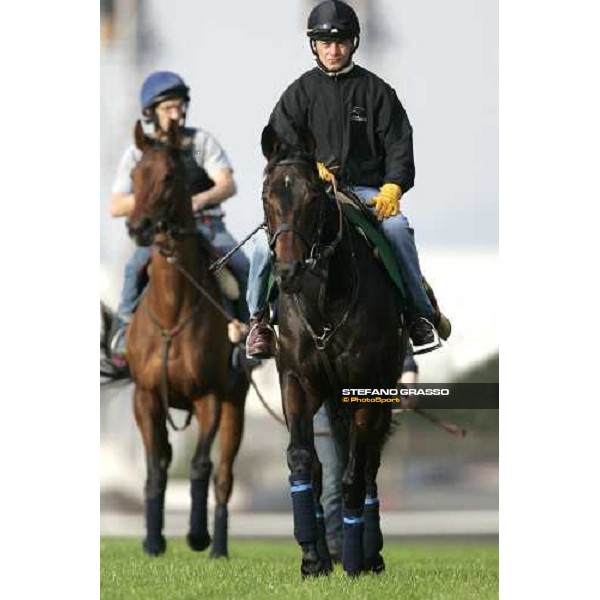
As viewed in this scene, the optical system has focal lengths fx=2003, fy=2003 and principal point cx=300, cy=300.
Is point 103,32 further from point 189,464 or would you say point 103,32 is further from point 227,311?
Result: point 189,464

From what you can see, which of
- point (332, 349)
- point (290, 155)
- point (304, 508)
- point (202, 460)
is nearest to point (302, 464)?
point (304, 508)

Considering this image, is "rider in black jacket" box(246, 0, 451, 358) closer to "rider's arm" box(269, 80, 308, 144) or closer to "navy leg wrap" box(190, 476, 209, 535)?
"rider's arm" box(269, 80, 308, 144)

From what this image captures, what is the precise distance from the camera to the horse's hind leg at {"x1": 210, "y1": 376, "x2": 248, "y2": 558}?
16766mm

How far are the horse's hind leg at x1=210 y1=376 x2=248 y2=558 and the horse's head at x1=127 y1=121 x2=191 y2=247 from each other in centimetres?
153

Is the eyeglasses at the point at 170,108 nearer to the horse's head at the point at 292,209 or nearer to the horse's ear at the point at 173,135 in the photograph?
the horse's ear at the point at 173,135

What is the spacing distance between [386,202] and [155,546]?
3893 mm

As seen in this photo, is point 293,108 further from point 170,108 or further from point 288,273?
point 170,108

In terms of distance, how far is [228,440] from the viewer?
1695cm

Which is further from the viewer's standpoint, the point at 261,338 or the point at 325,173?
the point at 261,338

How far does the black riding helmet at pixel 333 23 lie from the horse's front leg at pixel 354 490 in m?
2.77

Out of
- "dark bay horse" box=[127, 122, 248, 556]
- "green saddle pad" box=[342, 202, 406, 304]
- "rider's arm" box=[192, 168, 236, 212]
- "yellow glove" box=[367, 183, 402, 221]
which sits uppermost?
"rider's arm" box=[192, 168, 236, 212]

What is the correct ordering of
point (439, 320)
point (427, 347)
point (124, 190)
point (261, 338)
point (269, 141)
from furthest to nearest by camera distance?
point (124, 190) < point (427, 347) < point (439, 320) < point (261, 338) < point (269, 141)

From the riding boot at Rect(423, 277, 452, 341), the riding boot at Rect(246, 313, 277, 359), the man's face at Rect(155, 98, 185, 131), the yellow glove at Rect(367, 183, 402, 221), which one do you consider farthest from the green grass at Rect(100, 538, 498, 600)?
the man's face at Rect(155, 98, 185, 131)
